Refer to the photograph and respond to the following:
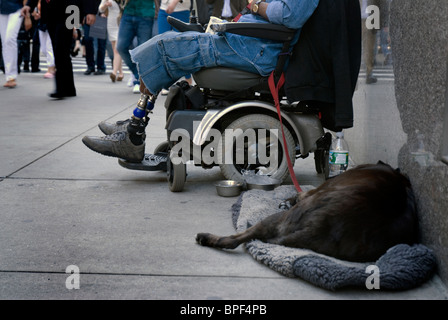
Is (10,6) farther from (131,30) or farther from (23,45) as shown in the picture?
(23,45)

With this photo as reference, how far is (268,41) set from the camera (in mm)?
A: 4285

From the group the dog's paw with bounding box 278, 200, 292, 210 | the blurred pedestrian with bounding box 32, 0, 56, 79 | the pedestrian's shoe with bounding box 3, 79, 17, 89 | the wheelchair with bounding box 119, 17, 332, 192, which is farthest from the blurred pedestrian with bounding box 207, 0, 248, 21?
the blurred pedestrian with bounding box 32, 0, 56, 79

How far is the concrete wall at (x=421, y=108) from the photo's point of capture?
9.24ft

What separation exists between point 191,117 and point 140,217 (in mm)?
876

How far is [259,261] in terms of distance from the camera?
3.06 metres

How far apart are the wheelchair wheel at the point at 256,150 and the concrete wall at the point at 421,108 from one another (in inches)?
27.6

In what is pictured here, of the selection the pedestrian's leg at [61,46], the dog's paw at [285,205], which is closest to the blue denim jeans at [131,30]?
the pedestrian's leg at [61,46]

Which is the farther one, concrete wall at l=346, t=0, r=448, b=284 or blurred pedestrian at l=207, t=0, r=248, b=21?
blurred pedestrian at l=207, t=0, r=248, b=21

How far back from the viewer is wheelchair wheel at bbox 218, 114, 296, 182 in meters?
4.39

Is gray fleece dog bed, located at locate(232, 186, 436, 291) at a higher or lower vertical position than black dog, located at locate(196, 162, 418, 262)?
lower

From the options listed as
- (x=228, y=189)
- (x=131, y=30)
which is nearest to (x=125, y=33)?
(x=131, y=30)

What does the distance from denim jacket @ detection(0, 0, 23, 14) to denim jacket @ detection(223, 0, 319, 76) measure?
6.37m

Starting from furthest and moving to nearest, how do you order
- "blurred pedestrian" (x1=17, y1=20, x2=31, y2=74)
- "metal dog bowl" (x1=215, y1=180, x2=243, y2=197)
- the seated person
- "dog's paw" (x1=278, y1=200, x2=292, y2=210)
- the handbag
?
"blurred pedestrian" (x1=17, y1=20, x2=31, y2=74) → the handbag → "metal dog bowl" (x1=215, y1=180, x2=243, y2=197) → the seated person → "dog's paw" (x1=278, y1=200, x2=292, y2=210)

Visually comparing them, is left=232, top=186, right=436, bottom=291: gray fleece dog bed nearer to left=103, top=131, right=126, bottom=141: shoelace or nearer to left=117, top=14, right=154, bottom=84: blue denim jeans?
left=103, top=131, right=126, bottom=141: shoelace
